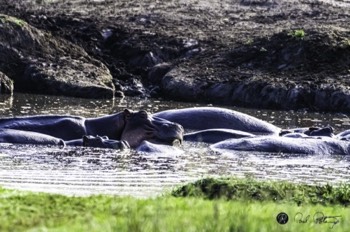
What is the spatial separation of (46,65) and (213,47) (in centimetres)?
557

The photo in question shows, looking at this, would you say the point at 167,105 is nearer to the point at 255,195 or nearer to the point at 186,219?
the point at 255,195

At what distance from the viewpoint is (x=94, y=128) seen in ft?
58.7

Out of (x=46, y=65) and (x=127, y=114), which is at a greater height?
(x=127, y=114)

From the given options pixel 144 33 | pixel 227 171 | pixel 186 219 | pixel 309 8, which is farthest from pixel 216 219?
pixel 309 8

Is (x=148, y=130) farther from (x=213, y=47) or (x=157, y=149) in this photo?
(x=213, y=47)

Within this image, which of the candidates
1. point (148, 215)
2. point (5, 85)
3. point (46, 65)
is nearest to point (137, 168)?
point (148, 215)

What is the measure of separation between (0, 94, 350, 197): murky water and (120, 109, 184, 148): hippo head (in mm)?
312

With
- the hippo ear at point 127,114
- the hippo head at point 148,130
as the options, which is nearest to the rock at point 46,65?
the hippo ear at point 127,114

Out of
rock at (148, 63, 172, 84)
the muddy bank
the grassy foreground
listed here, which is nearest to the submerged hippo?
the grassy foreground

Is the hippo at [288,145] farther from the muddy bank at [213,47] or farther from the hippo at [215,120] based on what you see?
the muddy bank at [213,47]

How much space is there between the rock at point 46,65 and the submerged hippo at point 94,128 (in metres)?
10.1

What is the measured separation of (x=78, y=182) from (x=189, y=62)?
18.8m

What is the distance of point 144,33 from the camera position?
109 feet

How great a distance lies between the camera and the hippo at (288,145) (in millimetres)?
16625
